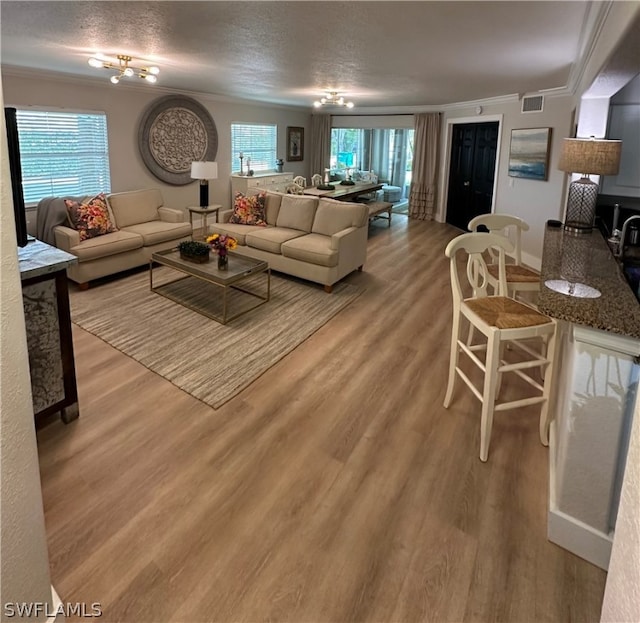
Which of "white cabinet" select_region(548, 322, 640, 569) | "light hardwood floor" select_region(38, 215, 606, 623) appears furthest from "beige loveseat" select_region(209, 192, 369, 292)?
"white cabinet" select_region(548, 322, 640, 569)

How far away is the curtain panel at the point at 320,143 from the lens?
35.1 ft

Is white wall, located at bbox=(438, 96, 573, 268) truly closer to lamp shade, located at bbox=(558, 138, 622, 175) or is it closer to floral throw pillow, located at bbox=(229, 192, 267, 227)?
lamp shade, located at bbox=(558, 138, 622, 175)

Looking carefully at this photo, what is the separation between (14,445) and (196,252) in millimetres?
3722

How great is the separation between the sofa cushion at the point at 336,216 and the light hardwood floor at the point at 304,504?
2.42 m

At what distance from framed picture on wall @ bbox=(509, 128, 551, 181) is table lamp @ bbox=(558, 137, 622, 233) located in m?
2.81

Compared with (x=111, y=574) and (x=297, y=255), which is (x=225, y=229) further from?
(x=111, y=574)

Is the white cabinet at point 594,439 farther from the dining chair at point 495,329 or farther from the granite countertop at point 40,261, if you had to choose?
the granite countertop at point 40,261

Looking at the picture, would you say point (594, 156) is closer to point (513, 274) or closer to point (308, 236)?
point (513, 274)

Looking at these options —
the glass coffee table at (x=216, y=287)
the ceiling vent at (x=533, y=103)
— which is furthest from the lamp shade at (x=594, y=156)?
the ceiling vent at (x=533, y=103)

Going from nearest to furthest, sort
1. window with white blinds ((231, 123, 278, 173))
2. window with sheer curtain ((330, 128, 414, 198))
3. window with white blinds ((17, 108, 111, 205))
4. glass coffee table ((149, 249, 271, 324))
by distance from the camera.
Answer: glass coffee table ((149, 249, 271, 324)) → window with white blinds ((17, 108, 111, 205)) → window with white blinds ((231, 123, 278, 173)) → window with sheer curtain ((330, 128, 414, 198))

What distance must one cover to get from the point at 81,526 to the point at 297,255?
11.8ft

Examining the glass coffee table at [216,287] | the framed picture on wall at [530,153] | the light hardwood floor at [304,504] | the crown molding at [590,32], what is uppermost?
the crown molding at [590,32]

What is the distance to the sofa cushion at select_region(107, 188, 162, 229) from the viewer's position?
18.6ft

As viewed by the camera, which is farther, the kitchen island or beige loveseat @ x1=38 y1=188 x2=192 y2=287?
beige loveseat @ x1=38 y1=188 x2=192 y2=287
